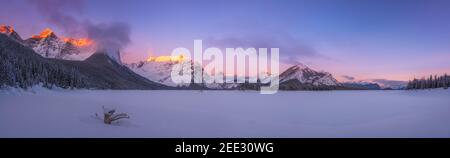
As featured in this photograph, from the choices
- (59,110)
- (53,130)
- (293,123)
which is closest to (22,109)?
(59,110)
